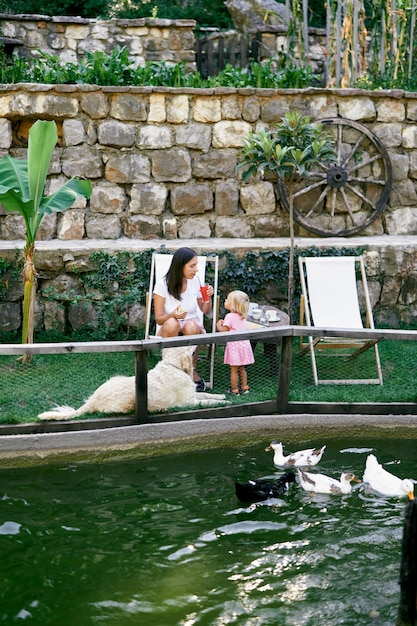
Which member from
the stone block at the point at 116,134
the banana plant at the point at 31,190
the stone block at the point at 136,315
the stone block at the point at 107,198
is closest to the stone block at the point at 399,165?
the stone block at the point at 116,134

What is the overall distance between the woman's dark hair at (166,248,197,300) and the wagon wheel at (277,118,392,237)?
7.23 feet

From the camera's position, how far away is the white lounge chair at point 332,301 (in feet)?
24.8

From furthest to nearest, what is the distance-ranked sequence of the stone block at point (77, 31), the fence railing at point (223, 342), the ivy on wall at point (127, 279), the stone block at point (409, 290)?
1. the stone block at point (77, 31)
2. the stone block at point (409, 290)
3. the ivy on wall at point (127, 279)
4. the fence railing at point (223, 342)

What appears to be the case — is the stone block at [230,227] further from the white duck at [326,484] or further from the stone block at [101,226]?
the white duck at [326,484]

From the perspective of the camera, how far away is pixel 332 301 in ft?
26.6

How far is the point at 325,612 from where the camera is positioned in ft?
14.3

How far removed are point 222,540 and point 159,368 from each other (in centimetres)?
158

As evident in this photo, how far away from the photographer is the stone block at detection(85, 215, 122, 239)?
30.5 feet

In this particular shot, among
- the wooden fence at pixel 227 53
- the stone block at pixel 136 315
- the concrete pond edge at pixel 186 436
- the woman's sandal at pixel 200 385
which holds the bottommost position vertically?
the concrete pond edge at pixel 186 436

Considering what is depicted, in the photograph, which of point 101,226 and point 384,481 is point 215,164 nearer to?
point 101,226

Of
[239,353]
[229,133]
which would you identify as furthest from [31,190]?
→ [229,133]

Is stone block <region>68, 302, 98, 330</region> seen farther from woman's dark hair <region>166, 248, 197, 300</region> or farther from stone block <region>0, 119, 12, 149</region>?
stone block <region>0, 119, 12, 149</region>

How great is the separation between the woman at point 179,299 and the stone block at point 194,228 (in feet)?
5.79

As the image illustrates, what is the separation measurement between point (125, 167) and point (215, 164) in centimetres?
97
